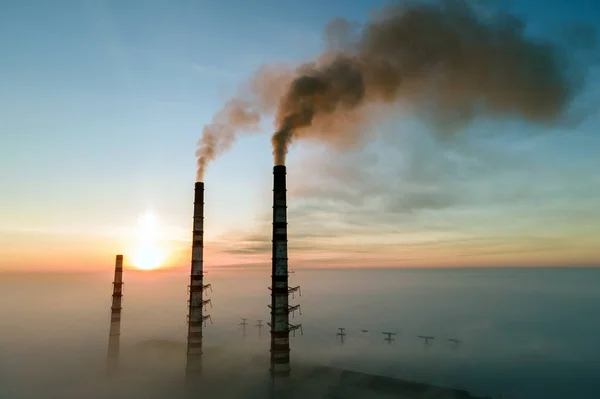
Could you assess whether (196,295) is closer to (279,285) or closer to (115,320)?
(279,285)

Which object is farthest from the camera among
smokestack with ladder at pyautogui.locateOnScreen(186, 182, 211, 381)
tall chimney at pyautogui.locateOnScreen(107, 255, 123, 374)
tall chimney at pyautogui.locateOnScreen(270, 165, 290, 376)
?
tall chimney at pyautogui.locateOnScreen(107, 255, 123, 374)

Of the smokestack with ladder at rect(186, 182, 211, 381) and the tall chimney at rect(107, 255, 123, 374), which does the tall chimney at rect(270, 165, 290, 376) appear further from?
the tall chimney at rect(107, 255, 123, 374)

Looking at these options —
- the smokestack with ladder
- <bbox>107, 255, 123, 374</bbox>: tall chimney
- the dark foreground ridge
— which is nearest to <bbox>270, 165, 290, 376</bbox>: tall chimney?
the dark foreground ridge

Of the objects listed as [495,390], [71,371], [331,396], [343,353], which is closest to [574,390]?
[495,390]

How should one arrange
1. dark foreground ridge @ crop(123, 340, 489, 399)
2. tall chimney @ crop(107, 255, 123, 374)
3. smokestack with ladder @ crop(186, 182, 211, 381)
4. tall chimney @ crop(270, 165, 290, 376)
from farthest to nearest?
tall chimney @ crop(107, 255, 123, 374) → smokestack with ladder @ crop(186, 182, 211, 381) → dark foreground ridge @ crop(123, 340, 489, 399) → tall chimney @ crop(270, 165, 290, 376)

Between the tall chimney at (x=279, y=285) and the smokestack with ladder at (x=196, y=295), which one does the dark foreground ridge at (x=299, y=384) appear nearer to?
the tall chimney at (x=279, y=285)

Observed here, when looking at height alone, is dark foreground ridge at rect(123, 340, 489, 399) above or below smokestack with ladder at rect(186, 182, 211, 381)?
below

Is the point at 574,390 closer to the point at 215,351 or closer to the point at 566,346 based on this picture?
the point at 566,346

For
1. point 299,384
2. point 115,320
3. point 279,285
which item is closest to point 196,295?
point 279,285
